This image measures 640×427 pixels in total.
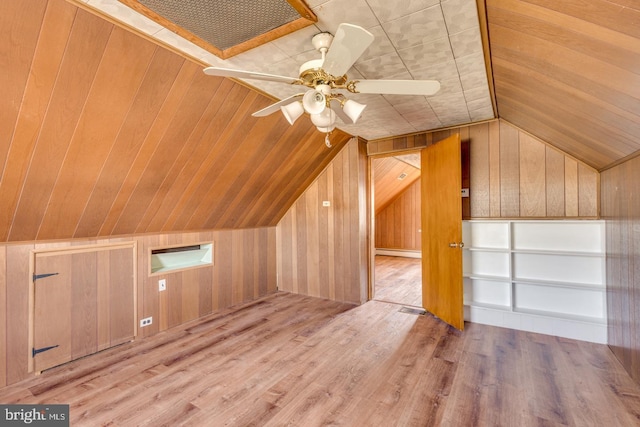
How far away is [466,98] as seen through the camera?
264 centimetres

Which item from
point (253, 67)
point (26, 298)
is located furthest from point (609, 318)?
point (26, 298)

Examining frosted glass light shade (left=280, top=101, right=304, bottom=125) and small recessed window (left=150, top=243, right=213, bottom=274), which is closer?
frosted glass light shade (left=280, top=101, right=304, bottom=125)

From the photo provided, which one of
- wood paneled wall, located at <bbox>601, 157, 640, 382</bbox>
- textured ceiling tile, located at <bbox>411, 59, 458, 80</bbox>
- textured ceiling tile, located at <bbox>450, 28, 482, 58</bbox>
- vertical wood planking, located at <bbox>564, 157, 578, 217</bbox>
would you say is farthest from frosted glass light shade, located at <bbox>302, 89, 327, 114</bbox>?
vertical wood planking, located at <bbox>564, 157, 578, 217</bbox>

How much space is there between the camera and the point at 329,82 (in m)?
1.56

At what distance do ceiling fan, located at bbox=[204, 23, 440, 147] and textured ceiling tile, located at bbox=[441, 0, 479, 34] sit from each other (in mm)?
384

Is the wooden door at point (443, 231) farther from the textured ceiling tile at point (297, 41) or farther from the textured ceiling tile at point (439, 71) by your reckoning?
the textured ceiling tile at point (297, 41)

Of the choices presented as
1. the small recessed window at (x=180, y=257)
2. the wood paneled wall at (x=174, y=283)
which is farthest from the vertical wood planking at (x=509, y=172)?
the small recessed window at (x=180, y=257)

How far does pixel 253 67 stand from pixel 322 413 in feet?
7.81

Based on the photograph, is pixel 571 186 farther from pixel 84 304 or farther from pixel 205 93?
pixel 84 304

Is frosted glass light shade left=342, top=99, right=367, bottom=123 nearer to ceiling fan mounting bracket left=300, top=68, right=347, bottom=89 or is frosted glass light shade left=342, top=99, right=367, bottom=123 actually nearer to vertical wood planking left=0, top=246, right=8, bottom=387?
ceiling fan mounting bracket left=300, top=68, right=347, bottom=89

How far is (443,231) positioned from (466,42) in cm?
196

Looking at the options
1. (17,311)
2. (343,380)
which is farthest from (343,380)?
(17,311)

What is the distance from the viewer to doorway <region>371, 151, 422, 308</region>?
18.1ft

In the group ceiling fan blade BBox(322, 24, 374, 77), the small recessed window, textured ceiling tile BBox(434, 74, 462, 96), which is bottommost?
the small recessed window
